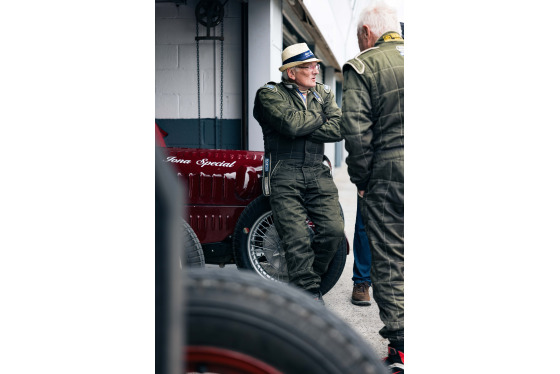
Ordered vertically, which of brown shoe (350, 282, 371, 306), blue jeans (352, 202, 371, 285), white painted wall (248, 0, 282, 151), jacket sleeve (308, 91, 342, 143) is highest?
white painted wall (248, 0, 282, 151)

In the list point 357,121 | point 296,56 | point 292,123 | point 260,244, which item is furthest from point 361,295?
point 296,56

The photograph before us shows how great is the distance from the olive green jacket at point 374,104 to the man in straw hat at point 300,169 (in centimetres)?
65

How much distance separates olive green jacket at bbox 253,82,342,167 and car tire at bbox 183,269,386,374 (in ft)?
7.16

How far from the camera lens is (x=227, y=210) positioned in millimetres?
3494

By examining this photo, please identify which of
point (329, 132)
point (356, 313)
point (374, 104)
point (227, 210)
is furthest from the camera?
point (227, 210)

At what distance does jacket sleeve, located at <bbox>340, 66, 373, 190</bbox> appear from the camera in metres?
2.51

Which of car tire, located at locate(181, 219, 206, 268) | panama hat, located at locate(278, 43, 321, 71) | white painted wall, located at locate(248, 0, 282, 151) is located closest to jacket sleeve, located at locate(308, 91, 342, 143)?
panama hat, located at locate(278, 43, 321, 71)

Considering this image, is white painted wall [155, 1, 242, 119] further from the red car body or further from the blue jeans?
the blue jeans

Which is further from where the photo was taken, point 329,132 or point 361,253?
point 361,253

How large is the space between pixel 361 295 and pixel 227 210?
39.0 inches

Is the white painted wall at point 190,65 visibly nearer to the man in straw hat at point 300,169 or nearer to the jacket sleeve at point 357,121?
the man in straw hat at point 300,169

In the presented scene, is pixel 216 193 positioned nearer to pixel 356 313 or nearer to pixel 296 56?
pixel 296 56

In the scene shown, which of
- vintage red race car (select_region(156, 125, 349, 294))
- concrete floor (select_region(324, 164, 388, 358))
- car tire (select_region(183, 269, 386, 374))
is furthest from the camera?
vintage red race car (select_region(156, 125, 349, 294))
